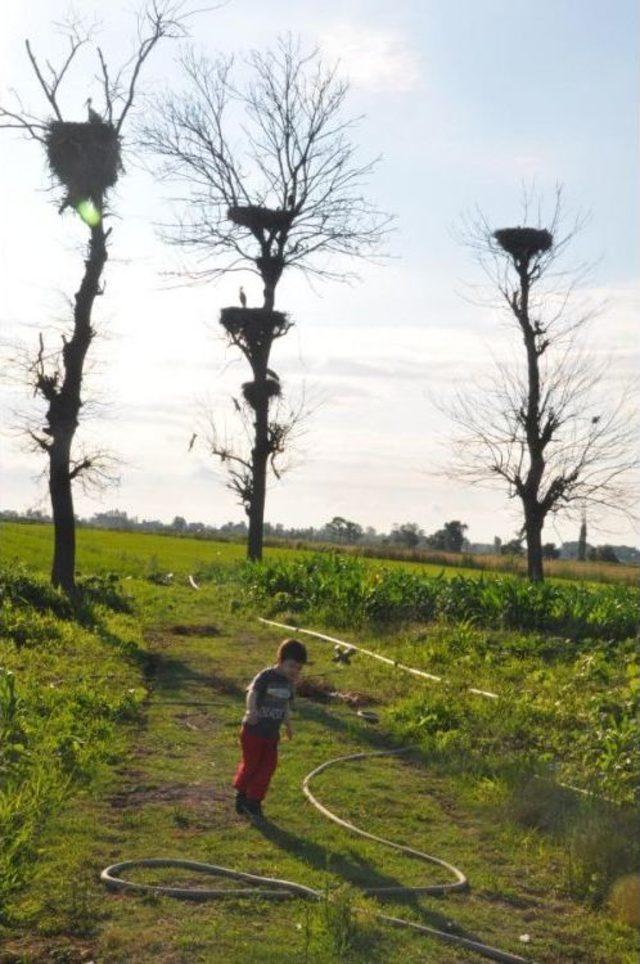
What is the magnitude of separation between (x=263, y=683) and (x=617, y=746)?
2943 millimetres

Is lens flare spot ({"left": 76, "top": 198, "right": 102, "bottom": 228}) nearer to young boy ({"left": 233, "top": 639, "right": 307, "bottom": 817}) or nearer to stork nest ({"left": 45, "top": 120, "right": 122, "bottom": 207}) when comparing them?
stork nest ({"left": 45, "top": 120, "right": 122, "bottom": 207})

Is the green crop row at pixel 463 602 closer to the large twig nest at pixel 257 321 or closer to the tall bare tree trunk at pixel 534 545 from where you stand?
the tall bare tree trunk at pixel 534 545

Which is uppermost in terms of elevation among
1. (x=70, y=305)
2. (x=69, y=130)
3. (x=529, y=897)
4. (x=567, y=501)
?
(x=69, y=130)

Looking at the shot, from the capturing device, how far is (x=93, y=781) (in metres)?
8.82

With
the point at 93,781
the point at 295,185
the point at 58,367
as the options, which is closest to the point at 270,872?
the point at 93,781

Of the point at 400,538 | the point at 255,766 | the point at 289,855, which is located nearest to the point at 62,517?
the point at 255,766

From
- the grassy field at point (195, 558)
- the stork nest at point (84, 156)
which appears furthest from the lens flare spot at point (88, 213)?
the grassy field at point (195, 558)

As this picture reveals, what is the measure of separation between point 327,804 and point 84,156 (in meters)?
17.3

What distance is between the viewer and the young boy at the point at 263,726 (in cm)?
826

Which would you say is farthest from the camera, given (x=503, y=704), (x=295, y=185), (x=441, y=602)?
(x=295, y=185)

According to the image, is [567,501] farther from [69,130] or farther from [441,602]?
[69,130]

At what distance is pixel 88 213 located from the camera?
22.7 meters

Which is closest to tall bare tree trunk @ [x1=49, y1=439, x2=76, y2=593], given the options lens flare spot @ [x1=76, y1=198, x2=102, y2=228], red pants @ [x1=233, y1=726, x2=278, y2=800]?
lens flare spot @ [x1=76, y1=198, x2=102, y2=228]

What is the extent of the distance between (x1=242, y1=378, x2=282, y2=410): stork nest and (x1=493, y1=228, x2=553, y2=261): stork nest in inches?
309
